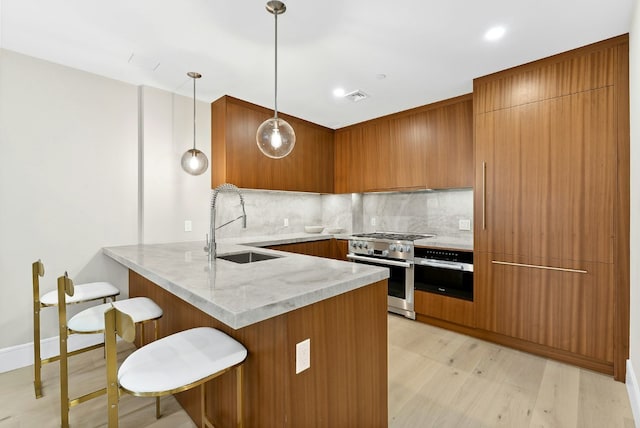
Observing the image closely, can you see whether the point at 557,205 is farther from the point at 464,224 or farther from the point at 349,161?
the point at 349,161

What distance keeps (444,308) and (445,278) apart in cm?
29

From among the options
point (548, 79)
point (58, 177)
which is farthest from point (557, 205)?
point (58, 177)

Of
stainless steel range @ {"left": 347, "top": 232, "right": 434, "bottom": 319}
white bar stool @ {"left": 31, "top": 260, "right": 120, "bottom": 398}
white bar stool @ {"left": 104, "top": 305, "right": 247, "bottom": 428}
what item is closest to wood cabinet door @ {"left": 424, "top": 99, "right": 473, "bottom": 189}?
stainless steel range @ {"left": 347, "top": 232, "right": 434, "bottom": 319}

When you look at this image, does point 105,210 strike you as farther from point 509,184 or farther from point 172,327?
point 509,184

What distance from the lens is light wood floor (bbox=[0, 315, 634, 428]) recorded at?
168cm

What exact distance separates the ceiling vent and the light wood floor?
2.41 meters

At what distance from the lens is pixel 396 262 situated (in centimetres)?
321

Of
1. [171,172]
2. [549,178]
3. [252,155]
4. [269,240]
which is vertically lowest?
[269,240]

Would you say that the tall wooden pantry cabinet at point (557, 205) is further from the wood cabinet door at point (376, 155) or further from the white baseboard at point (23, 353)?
the white baseboard at point (23, 353)

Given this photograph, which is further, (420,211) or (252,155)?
(420,211)

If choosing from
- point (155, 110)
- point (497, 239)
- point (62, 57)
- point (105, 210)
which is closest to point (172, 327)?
point (105, 210)

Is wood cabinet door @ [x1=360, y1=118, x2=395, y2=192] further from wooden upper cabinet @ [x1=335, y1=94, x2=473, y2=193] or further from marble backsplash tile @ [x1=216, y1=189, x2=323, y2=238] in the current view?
marble backsplash tile @ [x1=216, y1=189, x2=323, y2=238]

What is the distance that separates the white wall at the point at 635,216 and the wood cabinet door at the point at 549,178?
0.59ft

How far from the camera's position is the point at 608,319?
207 cm
